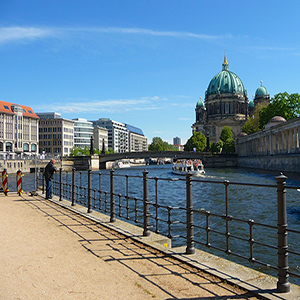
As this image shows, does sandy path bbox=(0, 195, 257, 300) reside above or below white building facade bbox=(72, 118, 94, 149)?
below

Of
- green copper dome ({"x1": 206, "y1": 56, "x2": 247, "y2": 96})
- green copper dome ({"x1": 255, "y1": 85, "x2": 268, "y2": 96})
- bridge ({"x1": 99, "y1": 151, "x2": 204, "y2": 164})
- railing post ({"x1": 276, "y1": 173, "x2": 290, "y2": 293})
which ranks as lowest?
railing post ({"x1": 276, "y1": 173, "x2": 290, "y2": 293})

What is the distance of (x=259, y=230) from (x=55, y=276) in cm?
1197

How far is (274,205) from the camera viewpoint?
2369 centimetres

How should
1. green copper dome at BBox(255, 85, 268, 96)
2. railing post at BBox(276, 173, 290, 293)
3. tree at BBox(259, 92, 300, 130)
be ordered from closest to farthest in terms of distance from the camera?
railing post at BBox(276, 173, 290, 293) < tree at BBox(259, 92, 300, 130) < green copper dome at BBox(255, 85, 268, 96)

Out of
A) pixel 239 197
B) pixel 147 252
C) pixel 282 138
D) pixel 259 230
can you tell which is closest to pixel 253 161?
pixel 282 138

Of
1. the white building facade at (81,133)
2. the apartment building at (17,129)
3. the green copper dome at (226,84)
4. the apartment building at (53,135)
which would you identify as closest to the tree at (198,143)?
the green copper dome at (226,84)

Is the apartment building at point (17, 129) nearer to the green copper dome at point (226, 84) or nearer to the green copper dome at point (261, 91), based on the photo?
the green copper dome at point (226, 84)

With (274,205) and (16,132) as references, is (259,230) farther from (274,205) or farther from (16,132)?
(16,132)

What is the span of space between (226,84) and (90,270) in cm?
17965

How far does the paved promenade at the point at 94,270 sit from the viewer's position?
5055mm

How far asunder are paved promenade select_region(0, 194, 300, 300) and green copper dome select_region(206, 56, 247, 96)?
175851 mm

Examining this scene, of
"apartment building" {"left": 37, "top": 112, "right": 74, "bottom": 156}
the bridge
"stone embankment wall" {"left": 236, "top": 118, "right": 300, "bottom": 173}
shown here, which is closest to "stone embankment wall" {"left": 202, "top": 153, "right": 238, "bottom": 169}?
the bridge

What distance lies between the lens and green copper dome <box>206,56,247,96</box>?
585 ft

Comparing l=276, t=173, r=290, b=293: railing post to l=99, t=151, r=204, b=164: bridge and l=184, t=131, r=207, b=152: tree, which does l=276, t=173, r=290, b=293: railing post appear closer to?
l=99, t=151, r=204, b=164: bridge
